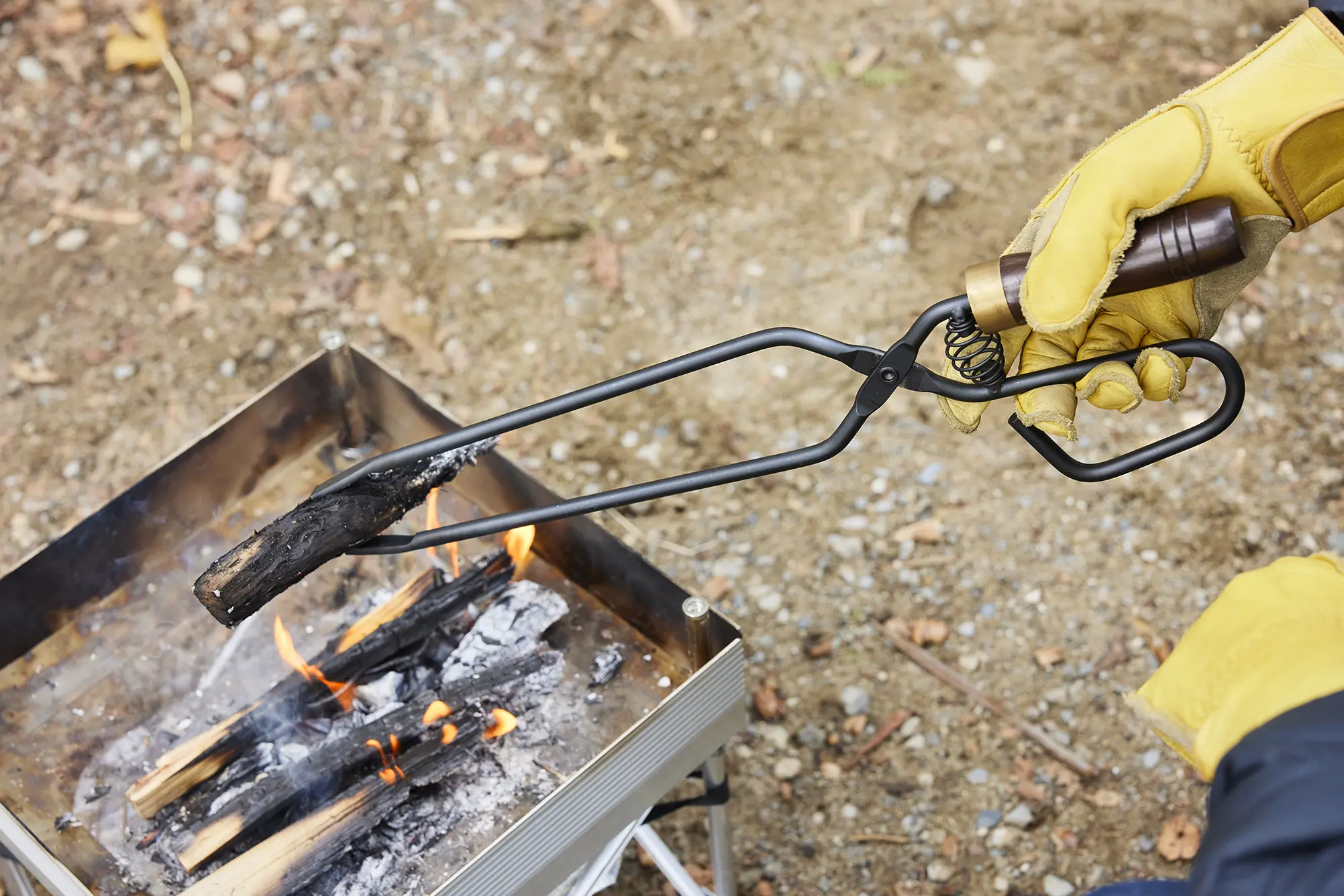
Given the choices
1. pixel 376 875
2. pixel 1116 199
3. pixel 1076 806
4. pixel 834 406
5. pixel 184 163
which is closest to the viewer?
pixel 1116 199

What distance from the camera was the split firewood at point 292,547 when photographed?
177 centimetres

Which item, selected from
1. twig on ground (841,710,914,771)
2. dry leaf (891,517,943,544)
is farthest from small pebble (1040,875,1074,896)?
dry leaf (891,517,943,544)

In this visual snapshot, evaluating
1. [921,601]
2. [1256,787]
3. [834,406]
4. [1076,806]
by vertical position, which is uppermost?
[1256,787]

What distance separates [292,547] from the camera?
5.85 feet

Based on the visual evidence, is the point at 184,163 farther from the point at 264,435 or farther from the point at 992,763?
the point at 992,763

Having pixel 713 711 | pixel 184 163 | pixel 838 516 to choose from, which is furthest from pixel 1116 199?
pixel 184 163

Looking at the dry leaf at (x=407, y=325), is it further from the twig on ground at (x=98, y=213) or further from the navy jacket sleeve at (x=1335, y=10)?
the navy jacket sleeve at (x=1335, y=10)

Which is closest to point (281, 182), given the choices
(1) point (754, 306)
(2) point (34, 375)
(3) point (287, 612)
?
(2) point (34, 375)

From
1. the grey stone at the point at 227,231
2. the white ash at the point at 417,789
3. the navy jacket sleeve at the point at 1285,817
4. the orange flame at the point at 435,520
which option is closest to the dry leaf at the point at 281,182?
the grey stone at the point at 227,231

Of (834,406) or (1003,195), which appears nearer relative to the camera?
(834,406)

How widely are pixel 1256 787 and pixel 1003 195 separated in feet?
9.13

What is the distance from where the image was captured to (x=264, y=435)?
234 cm

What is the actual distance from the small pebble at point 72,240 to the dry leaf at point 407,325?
1067 millimetres

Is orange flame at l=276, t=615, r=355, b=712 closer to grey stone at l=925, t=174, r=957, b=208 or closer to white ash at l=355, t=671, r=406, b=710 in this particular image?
white ash at l=355, t=671, r=406, b=710
